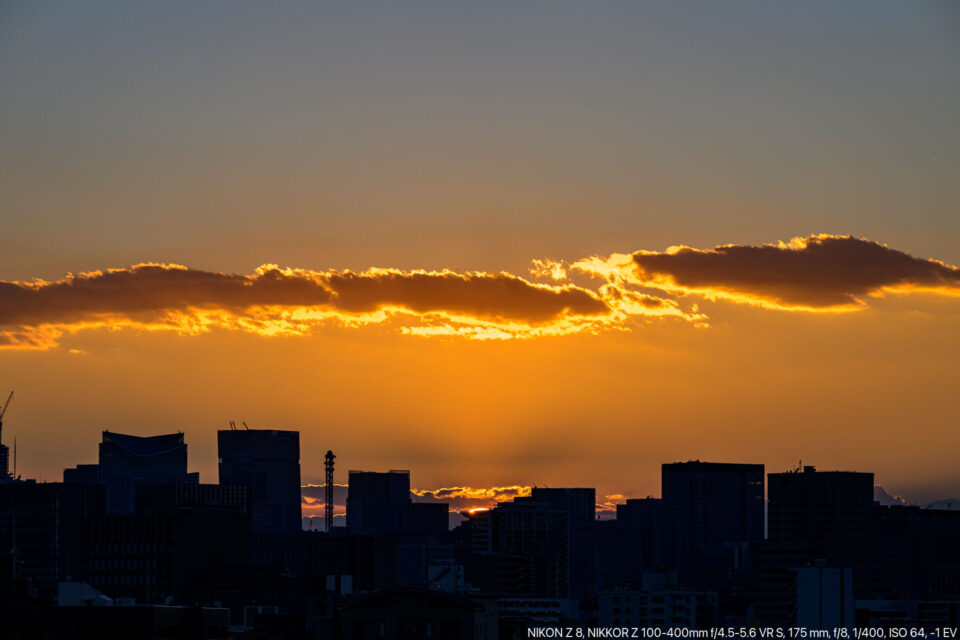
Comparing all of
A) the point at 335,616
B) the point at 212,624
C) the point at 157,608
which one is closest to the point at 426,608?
the point at 335,616

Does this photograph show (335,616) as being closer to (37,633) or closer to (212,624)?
(212,624)

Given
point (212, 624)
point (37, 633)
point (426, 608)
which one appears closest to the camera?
point (37, 633)

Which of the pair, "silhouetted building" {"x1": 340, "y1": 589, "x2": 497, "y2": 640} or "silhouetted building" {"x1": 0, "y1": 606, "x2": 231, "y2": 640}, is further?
"silhouetted building" {"x1": 340, "y1": 589, "x2": 497, "y2": 640}

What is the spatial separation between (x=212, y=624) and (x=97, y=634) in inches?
781

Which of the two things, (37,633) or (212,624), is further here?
(212,624)

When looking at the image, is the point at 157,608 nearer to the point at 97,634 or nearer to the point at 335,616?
the point at 97,634

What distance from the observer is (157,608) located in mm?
170875

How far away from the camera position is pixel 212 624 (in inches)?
7338

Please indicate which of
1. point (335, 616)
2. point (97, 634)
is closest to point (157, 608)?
point (97, 634)

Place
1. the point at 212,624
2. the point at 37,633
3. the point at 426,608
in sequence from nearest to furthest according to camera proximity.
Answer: the point at 37,633, the point at 212,624, the point at 426,608

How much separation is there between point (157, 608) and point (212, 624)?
16353 millimetres

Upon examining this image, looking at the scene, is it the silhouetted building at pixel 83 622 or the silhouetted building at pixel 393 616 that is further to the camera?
the silhouetted building at pixel 393 616

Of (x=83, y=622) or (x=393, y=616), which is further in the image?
(x=393, y=616)

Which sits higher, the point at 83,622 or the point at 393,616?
the point at 83,622
